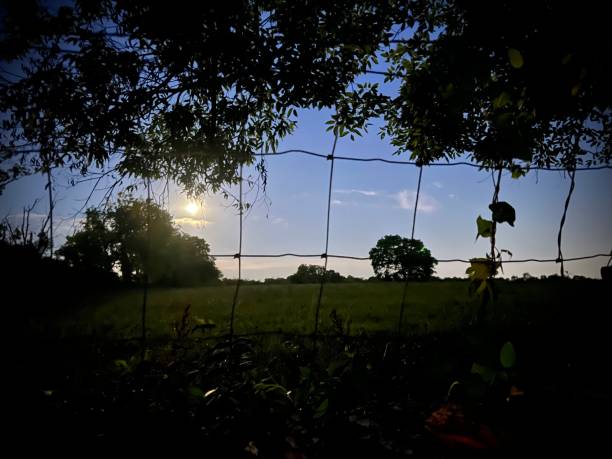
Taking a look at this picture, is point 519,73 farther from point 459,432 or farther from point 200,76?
point 200,76

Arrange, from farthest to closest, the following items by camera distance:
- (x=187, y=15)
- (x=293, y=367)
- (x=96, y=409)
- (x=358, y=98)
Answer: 1. (x=358, y=98)
2. (x=187, y=15)
3. (x=293, y=367)
4. (x=96, y=409)

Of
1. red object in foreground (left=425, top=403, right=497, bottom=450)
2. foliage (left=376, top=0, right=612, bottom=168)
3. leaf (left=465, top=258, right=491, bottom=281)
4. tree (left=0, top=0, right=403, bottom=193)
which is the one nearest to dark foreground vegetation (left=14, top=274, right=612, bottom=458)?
red object in foreground (left=425, top=403, right=497, bottom=450)

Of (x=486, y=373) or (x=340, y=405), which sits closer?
(x=486, y=373)

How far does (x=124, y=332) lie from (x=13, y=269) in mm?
3938

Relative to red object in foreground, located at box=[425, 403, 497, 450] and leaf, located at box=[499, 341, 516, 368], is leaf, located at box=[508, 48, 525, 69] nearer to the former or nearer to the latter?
leaf, located at box=[499, 341, 516, 368]

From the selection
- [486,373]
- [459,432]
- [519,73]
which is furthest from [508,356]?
[519,73]

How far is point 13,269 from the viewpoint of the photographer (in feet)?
6.34

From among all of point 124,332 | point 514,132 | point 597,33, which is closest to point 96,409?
point 514,132

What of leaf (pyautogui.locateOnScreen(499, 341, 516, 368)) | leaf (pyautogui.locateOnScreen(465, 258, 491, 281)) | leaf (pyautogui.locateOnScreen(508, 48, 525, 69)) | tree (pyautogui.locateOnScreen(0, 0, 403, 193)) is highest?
tree (pyautogui.locateOnScreen(0, 0, 403, 193))

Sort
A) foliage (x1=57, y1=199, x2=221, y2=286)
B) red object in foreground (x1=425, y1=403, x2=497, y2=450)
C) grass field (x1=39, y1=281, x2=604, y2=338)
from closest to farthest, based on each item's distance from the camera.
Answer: red object in foreground (x1=425, y1=403, x2=497, y2=450)
foliage (x1=57, y1=199, x2=221, y2=286)
grass field (x1=39, y1=281, x2=604, y2=338)

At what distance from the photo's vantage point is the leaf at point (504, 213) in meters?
0.99

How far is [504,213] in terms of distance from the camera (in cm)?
100

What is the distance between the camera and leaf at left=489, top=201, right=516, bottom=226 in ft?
3.24

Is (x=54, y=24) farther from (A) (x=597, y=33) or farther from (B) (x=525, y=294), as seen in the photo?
(B) (x=525, y=294)
